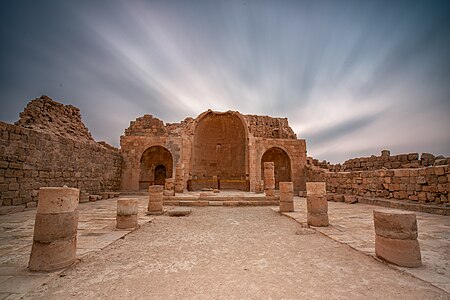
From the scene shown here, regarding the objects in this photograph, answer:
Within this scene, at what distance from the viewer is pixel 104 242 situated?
4.09 m

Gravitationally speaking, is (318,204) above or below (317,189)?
below

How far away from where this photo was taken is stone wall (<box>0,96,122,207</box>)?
746 centimetres

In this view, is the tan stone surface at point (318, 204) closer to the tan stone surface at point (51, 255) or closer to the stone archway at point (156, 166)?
the tan stone surface at point (51, 255)

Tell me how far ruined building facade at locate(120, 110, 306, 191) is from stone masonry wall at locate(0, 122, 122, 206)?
8.91ft

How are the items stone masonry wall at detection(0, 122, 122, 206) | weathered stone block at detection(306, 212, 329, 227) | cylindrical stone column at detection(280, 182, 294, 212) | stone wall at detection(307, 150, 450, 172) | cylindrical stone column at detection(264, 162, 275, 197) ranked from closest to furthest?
weathered stone block at detection(306, 212, 329, 227) < stone masonry wall at detection(0, 122, 122, 206) < cylindrical stone column at detection(280, 182, 294, 212) < stone wall at detection(307, 150, 450, 172) < cylindrical stone column at detection(264, 162, 275, 197)

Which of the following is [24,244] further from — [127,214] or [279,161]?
[279,161]

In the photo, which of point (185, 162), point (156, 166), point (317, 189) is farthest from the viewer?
point (156, 166)

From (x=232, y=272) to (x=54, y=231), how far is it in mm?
2581

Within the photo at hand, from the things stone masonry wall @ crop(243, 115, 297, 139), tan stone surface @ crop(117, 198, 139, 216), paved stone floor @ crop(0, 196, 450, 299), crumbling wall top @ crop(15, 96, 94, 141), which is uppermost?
stone masonry wall @ crop(243, 115, 297, 139)

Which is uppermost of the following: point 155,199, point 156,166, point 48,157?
point 156,166

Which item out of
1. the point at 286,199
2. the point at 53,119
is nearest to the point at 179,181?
the point at 286,199

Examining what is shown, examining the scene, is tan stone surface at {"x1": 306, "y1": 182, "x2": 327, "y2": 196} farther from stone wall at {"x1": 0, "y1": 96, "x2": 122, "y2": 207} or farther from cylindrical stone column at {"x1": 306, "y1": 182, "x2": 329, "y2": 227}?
stone wall at {"x1": 0, "y1": 96, "x2": 122, "y2": 207}

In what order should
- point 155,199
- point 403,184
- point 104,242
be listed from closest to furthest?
point 104,242
point 155,199
point 403,184

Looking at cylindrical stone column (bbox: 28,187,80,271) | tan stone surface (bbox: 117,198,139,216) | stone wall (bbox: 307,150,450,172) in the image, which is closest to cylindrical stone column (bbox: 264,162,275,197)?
stone wall (bbox: 307,150,450,172)
